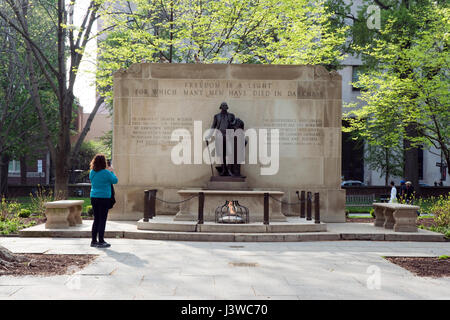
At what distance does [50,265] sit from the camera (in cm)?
862

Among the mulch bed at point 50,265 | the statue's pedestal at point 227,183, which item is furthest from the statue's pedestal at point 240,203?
the mulch bed at point 50,265

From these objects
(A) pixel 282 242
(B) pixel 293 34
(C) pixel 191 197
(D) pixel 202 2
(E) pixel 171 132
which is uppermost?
(D) pixel 202 2

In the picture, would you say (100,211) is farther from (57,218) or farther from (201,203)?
(57,218)

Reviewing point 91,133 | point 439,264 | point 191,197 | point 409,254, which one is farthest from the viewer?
point 91,133

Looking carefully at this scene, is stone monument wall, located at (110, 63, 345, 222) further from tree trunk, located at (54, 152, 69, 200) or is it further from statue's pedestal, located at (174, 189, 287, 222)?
tree trunk, located at (54, 152, 69, 200)

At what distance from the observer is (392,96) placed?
26.4 m

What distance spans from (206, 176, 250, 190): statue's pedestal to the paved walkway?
4.00m

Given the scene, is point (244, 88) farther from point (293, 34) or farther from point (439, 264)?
point (439, 264)

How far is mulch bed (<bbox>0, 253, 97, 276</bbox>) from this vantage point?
26.2ft

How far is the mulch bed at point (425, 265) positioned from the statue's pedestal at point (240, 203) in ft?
17.3

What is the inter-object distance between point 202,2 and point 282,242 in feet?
49.8

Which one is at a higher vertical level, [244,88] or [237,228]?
[244,88]
